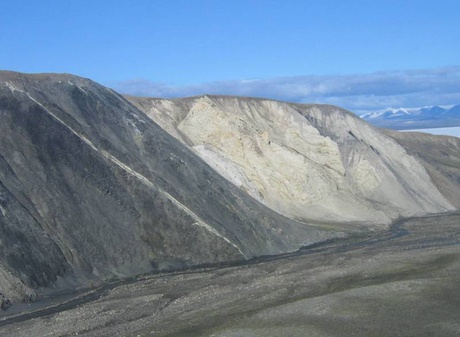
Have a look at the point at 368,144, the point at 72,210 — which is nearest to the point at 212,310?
the point at 72,210

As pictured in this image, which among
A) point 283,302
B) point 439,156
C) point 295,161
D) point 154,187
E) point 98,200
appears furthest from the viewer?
point 439,156

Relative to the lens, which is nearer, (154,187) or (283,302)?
(283,302)

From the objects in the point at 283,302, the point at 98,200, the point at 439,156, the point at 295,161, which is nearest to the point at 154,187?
the point at 98,200

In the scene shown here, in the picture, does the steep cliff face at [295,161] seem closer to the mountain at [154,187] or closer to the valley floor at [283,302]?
the mountain at [154,187]

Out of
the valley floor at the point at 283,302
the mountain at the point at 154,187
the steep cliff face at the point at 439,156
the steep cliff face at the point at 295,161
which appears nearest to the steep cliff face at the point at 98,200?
the mountain at the point at 154,187

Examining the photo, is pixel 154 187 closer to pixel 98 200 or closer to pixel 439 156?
pixel 98 200
